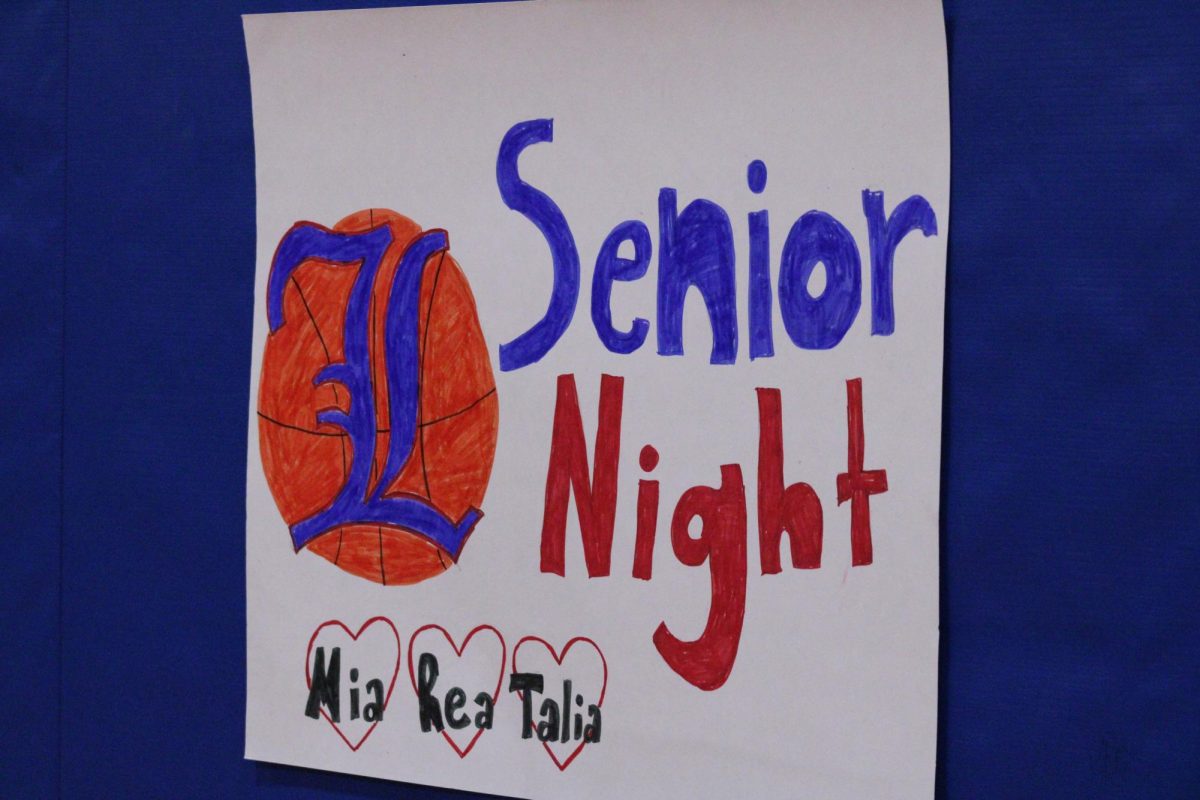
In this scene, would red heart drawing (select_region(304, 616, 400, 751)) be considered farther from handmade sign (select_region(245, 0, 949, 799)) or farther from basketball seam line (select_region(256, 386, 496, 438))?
basketball seam line (select_region(256, 386, 496, 438))

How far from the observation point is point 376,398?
861 millimetres

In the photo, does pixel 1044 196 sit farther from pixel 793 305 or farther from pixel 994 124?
pixel 793 305

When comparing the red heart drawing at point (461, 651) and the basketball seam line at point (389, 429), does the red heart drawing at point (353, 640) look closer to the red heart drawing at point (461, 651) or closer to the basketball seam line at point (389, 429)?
the red heart drawing at point (461, 651)

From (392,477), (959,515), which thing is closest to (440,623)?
(392,477)

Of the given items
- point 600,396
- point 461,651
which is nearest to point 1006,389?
point 600,396

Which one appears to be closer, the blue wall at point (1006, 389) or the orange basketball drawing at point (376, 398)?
the blue wall at point (1006, 389)

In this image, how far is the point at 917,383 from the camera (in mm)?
767

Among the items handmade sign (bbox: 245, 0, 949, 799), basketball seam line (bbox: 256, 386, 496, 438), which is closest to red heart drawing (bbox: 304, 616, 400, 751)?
handmade sign (bbox: 245, 0, 949, 799)

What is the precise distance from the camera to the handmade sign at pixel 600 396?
0.77 m

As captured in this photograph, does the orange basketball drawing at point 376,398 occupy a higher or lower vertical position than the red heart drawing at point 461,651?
higher

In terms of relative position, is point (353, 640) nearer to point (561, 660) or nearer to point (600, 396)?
point (561, 660)

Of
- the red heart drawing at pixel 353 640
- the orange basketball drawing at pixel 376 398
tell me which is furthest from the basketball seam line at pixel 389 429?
the red heart drawing at pixel 353 640

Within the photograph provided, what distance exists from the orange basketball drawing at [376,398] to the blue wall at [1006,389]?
0.06 meters

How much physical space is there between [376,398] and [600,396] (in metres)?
0.18
